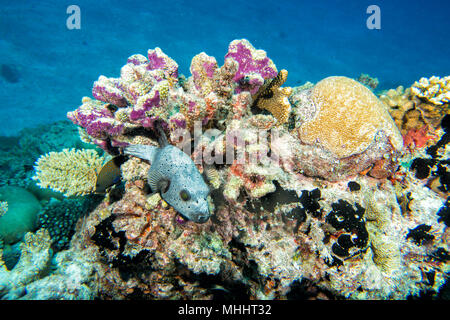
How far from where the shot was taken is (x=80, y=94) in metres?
33.7

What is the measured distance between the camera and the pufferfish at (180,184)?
2133mm

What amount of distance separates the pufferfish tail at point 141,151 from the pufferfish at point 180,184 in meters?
0.18

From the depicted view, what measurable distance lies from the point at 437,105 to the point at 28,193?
31.0ft

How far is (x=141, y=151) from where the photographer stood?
262 cm

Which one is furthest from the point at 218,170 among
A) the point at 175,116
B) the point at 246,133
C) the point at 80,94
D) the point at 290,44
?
the point at 290,44

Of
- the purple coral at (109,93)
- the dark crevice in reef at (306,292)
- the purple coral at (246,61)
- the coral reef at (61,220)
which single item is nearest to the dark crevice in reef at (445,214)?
the dark crevice in reef at (306,292)

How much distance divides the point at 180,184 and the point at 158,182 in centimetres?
39

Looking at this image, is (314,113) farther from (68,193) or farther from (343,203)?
(68,193)

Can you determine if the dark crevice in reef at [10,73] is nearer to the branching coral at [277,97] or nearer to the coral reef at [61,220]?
the coral reef at [61,220]

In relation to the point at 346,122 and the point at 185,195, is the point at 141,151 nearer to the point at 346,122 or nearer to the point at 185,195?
the point at 185,195

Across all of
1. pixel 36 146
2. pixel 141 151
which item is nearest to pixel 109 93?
pixel 141 151

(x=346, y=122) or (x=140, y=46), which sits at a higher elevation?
(x=140, y=46)

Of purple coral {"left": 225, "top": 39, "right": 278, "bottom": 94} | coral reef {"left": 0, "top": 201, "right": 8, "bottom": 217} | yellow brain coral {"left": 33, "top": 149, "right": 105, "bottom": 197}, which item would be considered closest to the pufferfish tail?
yellow brain coral {"left": 33, "top": 149, "right": 105, "bottom": 197}

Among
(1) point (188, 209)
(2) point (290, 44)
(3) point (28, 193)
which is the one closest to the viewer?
Answer: (1) point (188, 209)
